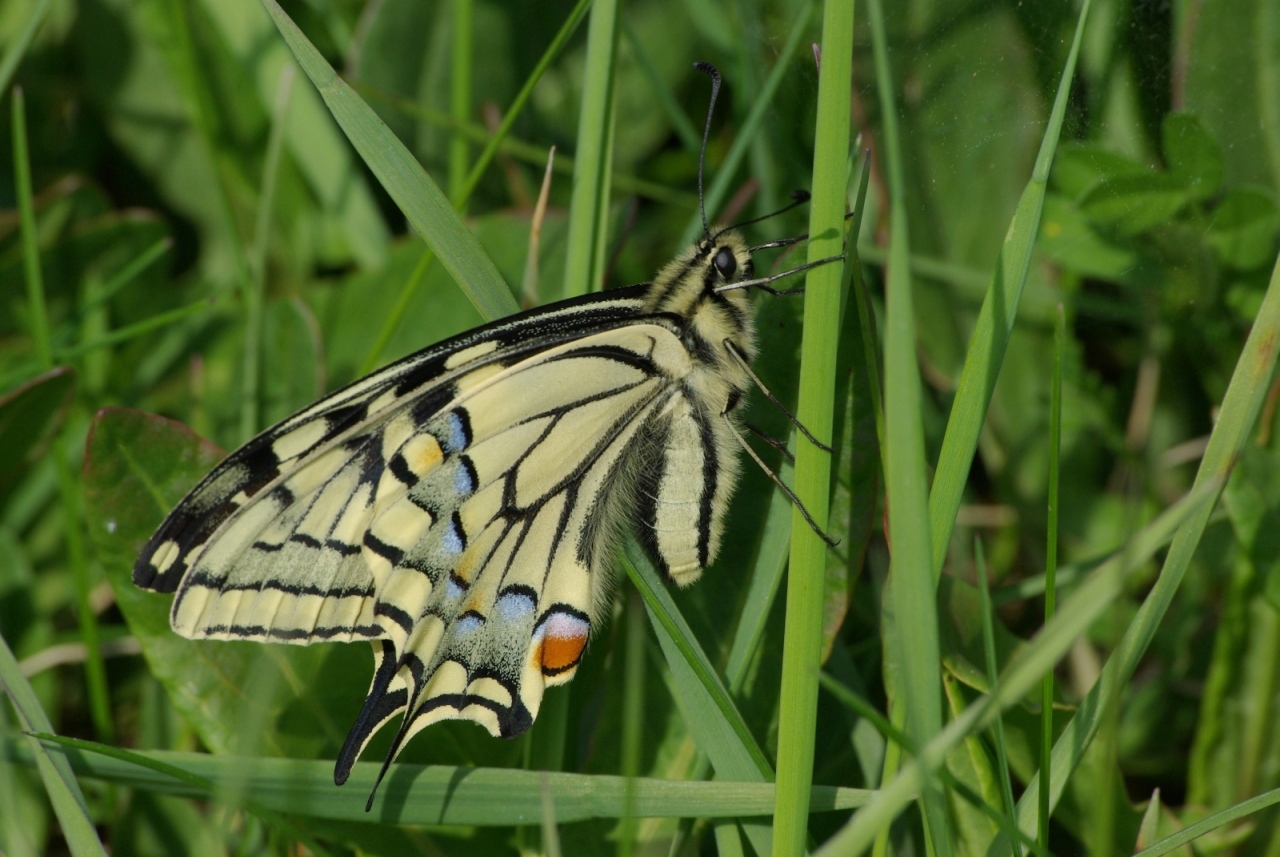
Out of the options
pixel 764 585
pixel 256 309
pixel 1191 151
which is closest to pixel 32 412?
pixel 256 309

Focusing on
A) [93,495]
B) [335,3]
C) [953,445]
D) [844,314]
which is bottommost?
[953,445]

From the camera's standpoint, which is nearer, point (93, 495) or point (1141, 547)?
point (1141, 547)

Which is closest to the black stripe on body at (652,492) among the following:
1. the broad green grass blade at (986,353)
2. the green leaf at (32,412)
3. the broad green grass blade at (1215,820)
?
the broad green grass blade at (986,353)

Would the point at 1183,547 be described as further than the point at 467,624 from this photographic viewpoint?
No

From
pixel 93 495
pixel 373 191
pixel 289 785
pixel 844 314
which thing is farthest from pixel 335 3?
pixel 289 785

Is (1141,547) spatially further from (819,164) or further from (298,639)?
(298,639)

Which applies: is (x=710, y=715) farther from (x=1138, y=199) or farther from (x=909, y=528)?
(x=1138, y=199)
